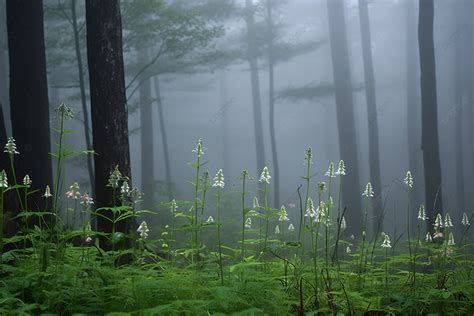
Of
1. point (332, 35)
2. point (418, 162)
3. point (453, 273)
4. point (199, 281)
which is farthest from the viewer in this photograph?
point (418, 162)

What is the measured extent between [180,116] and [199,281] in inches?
1971

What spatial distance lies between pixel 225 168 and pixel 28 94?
3913cm

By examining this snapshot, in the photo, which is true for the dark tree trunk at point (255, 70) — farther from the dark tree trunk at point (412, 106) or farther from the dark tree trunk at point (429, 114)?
the dark tree trunk at point (429, 114)

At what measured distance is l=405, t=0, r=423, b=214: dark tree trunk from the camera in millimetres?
31109

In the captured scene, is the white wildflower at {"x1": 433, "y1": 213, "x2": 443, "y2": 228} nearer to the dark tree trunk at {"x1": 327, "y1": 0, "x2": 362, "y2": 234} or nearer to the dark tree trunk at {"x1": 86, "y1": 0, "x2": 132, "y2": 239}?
the dark tree trunk at {"x1": 86, "y1": 0, "x2": 132, "y2": 239}

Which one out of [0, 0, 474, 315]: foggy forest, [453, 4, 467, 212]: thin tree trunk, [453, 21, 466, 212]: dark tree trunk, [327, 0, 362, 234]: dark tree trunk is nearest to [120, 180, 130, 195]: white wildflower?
[0, 0, 474, 315]: foggy forest

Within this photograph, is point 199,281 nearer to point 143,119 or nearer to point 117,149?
point 117,149

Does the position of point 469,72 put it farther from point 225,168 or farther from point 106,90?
point 106,90

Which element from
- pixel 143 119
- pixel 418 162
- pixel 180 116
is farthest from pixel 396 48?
pixel 143 119

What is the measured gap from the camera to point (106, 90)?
198 inches

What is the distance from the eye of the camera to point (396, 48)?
4594cm

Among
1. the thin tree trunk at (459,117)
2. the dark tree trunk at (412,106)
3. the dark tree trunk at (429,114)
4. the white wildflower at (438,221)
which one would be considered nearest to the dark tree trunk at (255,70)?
the dark tree trunk at (412,106)

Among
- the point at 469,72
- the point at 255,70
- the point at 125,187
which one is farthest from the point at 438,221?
the point at 469,72

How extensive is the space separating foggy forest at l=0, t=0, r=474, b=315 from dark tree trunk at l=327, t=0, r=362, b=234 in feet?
0.27
